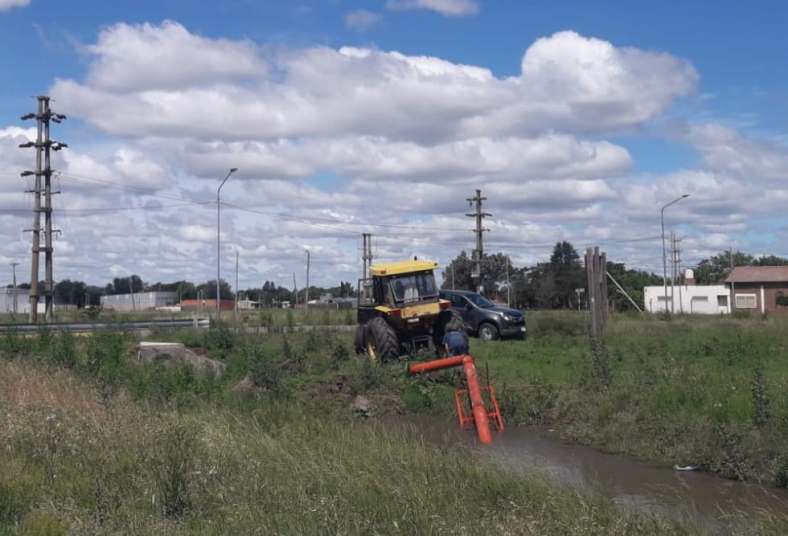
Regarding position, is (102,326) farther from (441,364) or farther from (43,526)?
(43,526)

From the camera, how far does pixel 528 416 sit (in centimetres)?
1809

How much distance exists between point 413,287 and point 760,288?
66.2m

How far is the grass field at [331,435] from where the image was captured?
25.2 feet

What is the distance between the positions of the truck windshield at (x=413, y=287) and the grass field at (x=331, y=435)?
2230 mm

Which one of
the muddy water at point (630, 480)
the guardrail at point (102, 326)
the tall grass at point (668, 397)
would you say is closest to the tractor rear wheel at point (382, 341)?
the tall grass at point (668, 397)

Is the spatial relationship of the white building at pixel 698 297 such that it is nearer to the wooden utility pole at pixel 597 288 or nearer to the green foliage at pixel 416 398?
the wooden utility pole at pixel 597 288

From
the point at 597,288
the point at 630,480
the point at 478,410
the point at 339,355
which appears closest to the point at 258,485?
the point at 630,480

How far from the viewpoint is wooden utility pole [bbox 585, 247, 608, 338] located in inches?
1141

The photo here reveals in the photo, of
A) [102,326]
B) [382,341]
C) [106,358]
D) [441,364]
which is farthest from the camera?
[102,326]

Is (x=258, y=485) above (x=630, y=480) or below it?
above

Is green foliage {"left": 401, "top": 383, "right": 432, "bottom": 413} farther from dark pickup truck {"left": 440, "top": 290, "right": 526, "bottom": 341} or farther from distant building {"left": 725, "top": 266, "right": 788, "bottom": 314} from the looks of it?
distant building {"left": 725, "top": 266, "right": 788, "bottom": 314}

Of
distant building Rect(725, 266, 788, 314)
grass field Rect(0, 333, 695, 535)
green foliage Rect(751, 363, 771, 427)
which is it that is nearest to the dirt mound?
grass field Rect(0, 333, 695, 535)

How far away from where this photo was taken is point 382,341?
2333 cm

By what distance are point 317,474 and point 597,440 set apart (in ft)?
26.8
